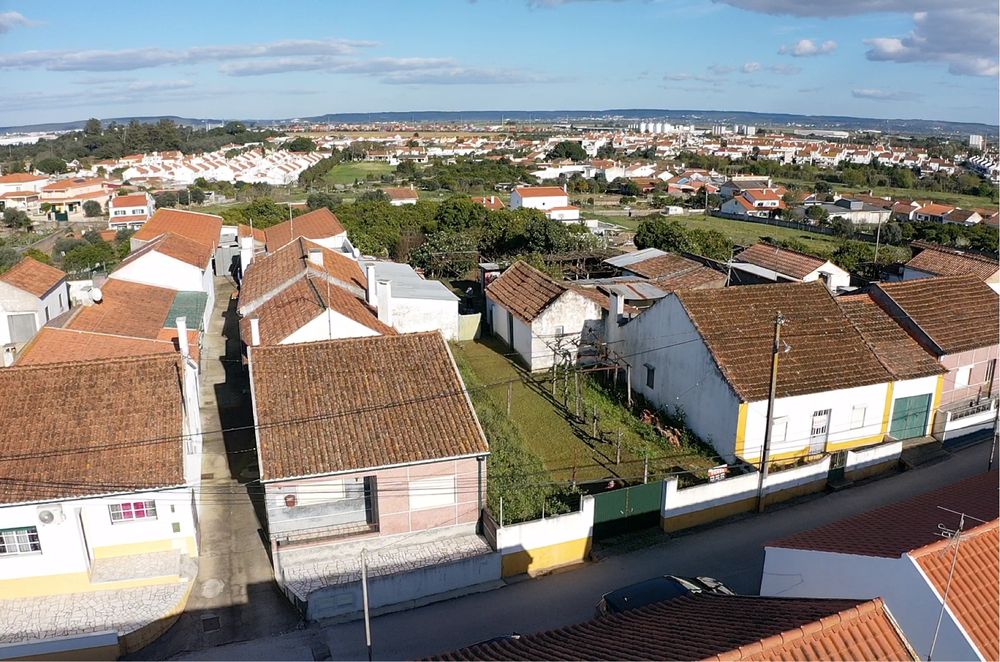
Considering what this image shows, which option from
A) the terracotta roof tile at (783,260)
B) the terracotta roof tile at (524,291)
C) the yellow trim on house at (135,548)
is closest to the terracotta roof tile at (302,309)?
the terracotta roof tile at (524,291)

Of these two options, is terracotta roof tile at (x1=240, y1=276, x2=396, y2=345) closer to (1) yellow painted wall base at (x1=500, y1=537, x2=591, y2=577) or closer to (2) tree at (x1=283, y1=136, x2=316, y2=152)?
(1) yellow painted wall base at (x1=500, y1=537, x2=591, y2=577)

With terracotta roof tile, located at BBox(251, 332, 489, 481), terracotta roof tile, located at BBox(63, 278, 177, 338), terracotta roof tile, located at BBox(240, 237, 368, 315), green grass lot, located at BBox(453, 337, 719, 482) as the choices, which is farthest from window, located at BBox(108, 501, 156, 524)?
terracotta roof tile, located at BBox(240, 237, 368, 315)

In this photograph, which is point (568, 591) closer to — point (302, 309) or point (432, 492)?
point (432, 492)

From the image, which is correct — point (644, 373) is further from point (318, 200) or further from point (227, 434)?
point (318, 200)

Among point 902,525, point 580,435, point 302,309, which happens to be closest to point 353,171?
point 302,309

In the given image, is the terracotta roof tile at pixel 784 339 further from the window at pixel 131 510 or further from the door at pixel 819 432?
the window at pixel 131 510

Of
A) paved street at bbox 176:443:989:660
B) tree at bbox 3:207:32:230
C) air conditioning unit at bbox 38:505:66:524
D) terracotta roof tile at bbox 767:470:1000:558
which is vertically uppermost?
terracotta roof tile at bbox 767:470:1000:558
